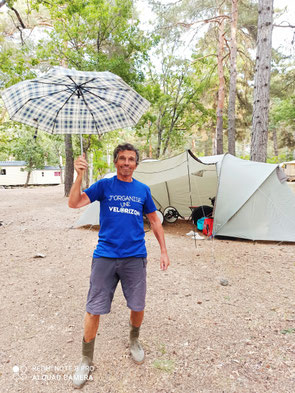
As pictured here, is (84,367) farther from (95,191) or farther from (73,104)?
(73,104)

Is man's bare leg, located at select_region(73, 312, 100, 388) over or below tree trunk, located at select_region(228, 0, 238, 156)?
below

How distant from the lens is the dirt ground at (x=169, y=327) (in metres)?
1.83

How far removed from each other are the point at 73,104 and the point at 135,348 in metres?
2.42

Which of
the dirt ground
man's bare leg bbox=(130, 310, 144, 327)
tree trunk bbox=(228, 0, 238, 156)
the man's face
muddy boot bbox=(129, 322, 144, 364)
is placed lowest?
the dirt ground

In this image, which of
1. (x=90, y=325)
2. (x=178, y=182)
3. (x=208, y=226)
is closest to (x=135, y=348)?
(x=90, y=325)

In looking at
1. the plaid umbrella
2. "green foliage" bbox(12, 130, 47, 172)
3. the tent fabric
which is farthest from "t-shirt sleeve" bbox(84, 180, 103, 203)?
"green foliage" bbox(12, 130, 47, 172)

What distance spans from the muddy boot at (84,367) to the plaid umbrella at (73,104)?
76.5 inches

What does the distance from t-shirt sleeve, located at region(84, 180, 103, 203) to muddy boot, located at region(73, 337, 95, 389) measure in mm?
1077

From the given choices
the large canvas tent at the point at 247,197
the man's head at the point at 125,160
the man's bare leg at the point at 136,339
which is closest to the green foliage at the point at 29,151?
the large canvas tent at the point at 247,197

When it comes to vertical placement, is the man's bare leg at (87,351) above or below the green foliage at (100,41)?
below

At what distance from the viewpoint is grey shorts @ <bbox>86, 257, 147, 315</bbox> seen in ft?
5.71

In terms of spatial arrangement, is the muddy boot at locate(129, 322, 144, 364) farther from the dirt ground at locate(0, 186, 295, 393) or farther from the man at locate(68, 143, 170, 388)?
the man at locate(68, 143, 170, 388)

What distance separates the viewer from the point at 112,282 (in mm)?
1791

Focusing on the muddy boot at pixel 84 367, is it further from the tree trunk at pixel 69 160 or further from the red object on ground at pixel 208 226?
the tree trunk at pixel 69 160
